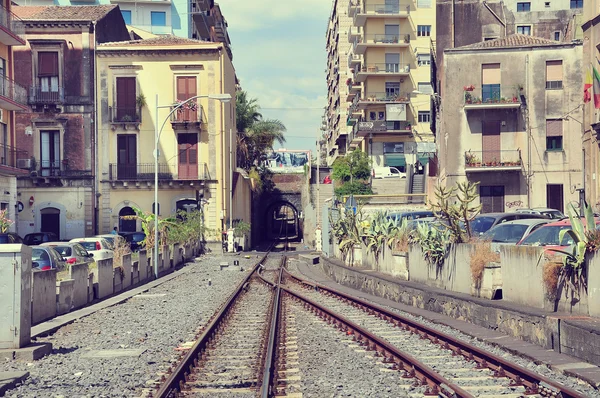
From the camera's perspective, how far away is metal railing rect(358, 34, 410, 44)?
224ft

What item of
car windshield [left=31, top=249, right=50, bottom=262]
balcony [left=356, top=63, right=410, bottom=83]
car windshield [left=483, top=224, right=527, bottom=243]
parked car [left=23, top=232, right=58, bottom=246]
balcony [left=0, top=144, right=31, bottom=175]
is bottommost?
parked car [left=23, top=232, right=58, bottom=246]

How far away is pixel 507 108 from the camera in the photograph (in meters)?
44.5

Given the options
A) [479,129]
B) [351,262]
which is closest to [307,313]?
[351,262]

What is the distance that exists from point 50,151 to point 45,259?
30.6 m

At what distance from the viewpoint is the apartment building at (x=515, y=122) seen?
143 ft

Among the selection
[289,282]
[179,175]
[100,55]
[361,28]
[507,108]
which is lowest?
[289,282]

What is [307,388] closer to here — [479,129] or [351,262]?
[351,262]

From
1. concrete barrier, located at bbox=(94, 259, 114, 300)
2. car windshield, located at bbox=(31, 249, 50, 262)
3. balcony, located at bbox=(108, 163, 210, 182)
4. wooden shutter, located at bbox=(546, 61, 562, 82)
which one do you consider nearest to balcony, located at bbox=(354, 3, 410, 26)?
balcony, located at bbox=(108, 163, 210, 182)

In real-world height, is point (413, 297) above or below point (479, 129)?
below

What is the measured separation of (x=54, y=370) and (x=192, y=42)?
44.8m

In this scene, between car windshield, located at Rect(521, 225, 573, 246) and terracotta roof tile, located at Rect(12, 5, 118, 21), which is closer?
car windshield, located at Rect(521, 225, 573, 246)

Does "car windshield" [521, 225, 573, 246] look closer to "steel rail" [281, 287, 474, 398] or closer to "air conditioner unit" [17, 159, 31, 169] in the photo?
"steel rail" [281, 287, 474, 398]

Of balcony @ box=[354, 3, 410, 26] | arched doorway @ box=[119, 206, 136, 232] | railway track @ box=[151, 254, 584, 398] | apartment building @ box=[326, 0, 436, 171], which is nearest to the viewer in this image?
railway track @ box=[151, 254, 584, 398]

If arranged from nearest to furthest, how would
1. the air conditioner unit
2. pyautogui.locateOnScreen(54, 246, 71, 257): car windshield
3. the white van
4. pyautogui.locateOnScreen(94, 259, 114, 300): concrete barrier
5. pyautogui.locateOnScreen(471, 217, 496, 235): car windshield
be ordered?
pyautogui.locateOnScreen(94, 259, 114, 300): concrete barrier < pyautogui.locateOnScreen(471, 217, 496, 235): car windshield < pyautogui.locateOnScreen(54, 246, 71, 257): car windshield < the air conditioner unit < the white van
